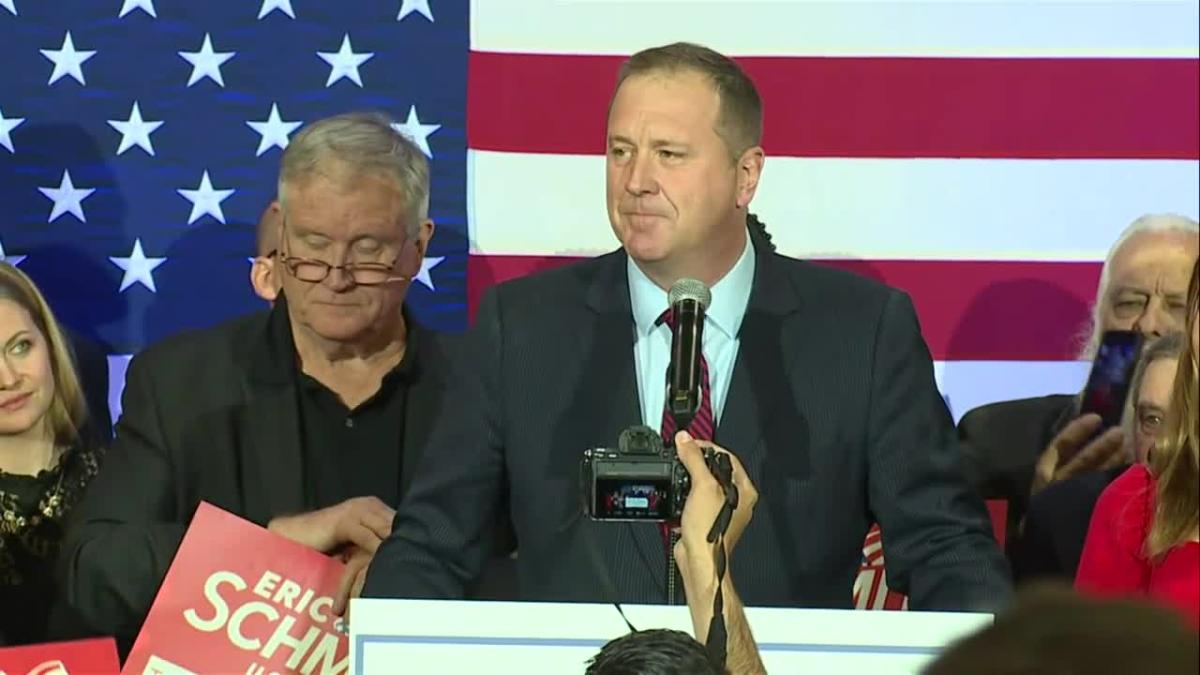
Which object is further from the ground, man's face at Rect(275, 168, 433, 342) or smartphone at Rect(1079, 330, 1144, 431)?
man's face at Rect(275, 168, 433, 342)

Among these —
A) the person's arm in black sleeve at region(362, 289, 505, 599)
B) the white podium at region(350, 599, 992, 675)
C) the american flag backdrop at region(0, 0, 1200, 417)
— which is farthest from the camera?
the american flag backdrop at region(0, 0, 1200, 417)

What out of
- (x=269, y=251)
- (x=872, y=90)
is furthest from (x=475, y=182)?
(x=872, y=90)

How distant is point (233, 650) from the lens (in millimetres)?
2592

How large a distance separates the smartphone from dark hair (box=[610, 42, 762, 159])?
1282 mm

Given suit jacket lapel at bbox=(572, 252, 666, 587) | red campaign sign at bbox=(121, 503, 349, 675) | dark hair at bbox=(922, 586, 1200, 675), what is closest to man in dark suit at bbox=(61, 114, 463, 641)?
red campaign sign at bbox=(121, 503, 349, 675)

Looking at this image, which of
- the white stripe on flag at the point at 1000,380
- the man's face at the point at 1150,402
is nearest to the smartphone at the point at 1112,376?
the man's face at the point at 1150,402

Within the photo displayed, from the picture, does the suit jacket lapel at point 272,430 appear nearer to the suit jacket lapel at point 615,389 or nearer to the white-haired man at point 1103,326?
the suit jacket lapel at point 615,389

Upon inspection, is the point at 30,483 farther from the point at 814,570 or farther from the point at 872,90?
the point at 872,90

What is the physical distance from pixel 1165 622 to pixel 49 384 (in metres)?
2.81

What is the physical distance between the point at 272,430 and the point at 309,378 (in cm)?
11

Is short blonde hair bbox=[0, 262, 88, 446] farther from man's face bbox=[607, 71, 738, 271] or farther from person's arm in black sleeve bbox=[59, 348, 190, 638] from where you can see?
man's face bbox=[607, 71, 738, 271]

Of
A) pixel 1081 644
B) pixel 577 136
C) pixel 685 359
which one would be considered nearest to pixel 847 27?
pixel 577 136

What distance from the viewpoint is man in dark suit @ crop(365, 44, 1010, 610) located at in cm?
265

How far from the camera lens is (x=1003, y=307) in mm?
4465
